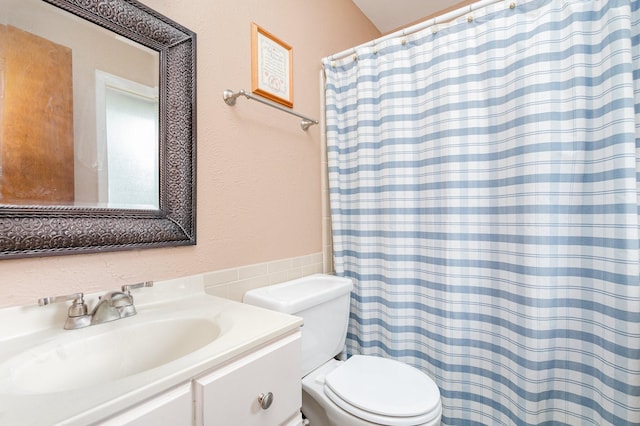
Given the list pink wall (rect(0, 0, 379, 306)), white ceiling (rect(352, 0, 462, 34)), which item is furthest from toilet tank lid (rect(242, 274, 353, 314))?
white ceiling (rect(352, 0, 462, 34))

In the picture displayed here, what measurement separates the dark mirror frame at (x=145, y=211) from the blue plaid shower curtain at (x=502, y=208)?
2.61ft

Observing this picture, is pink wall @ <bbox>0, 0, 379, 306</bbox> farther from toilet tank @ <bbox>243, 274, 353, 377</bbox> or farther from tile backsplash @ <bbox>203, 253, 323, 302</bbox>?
toilet tank @ <bbox>243, 274, 353, 377</bbox>

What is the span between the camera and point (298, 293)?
1.21m

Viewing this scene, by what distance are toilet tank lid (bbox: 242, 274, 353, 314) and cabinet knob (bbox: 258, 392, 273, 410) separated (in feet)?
1.16

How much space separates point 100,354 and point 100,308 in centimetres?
12

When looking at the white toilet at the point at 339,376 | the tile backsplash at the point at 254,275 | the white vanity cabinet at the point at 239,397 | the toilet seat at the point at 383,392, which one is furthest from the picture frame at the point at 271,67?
the toilet seat at the point at 383,392

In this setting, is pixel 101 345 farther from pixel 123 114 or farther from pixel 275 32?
pixel 275 32

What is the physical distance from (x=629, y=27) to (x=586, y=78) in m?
0.16

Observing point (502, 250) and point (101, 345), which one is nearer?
point (101, 345)

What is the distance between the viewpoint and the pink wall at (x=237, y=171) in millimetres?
797

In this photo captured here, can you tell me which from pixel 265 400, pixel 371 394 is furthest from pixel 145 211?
pixel 371 394

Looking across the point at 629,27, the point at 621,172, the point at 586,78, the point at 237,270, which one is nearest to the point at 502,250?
the point at 621,172

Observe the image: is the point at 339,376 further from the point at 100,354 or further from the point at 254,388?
the point at 100,354

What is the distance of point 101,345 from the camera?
706 millimetres
